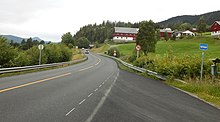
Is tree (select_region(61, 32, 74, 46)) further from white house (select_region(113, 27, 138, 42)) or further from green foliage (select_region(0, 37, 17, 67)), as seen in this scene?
green foliage (select_region(0, 37, 17, 67))

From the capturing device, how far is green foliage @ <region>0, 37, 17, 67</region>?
113 ft

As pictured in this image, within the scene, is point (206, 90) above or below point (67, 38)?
below

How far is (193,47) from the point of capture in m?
77.9

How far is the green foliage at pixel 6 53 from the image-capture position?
34.3 metres

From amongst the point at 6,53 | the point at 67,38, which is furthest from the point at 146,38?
the point at 67,38

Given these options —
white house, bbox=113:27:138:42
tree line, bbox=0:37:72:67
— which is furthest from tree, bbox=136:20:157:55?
white house, bbox=113:27:138:42

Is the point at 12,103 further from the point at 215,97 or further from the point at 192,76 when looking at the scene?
the point at 192,76

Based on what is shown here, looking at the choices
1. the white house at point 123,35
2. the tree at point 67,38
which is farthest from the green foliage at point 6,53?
the white house at point 123,35

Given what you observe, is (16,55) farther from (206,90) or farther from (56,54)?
(206,90)

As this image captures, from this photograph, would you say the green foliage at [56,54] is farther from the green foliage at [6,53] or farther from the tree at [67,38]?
the tree at [67,38]

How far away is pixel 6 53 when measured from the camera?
34.9m

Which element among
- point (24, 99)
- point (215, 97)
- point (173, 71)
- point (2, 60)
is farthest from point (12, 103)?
point (2, 60)

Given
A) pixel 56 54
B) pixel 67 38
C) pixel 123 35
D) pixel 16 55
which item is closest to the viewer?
pixel 16 55

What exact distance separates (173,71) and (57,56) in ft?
126
